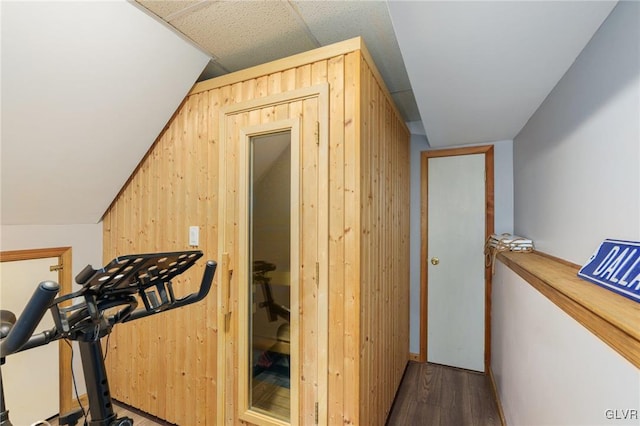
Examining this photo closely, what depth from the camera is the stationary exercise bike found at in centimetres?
86

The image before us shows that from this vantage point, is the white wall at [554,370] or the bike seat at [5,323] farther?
the bike seat at [5,323]

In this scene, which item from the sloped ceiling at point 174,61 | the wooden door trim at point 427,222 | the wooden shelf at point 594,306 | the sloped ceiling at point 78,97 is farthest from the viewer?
the wooden door trim at point 427,222

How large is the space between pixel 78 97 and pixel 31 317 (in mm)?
1427

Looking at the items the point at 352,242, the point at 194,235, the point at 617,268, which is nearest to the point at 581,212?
the point at 617,268

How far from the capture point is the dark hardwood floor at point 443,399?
2225mm

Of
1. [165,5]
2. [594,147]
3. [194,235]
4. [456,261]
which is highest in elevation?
[165,5]

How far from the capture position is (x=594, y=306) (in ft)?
2.52

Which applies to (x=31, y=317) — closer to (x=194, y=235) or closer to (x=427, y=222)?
(x=194, y=235)

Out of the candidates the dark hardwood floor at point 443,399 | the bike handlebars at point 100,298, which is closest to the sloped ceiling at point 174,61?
the bike handlebars at point 100,298

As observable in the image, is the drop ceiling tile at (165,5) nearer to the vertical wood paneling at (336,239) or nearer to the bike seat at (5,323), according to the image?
the vertical wood paneling at (336,239)

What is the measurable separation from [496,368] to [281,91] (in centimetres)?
282

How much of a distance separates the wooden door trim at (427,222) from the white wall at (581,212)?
0.96m

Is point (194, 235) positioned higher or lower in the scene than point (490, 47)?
lower

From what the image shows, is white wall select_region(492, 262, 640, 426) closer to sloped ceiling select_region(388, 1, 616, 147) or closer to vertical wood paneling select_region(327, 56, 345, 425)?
vertical wood paneling select_region(327, 56, 345, 425)
